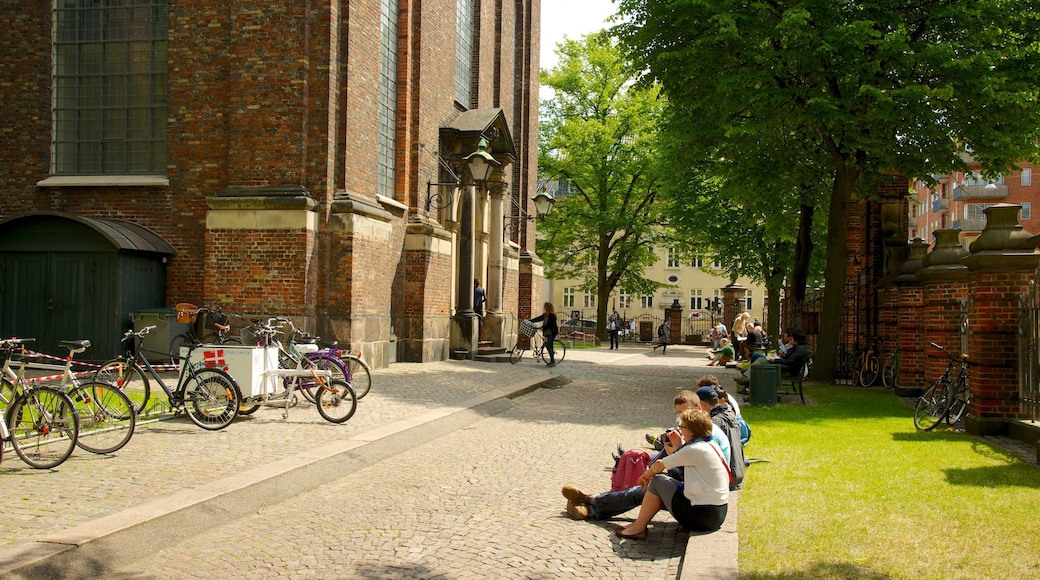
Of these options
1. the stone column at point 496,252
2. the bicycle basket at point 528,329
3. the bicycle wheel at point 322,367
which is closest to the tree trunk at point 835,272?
the bicycle basket at point 528,329

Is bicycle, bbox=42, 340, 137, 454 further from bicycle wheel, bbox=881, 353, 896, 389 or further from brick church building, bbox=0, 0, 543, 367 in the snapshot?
bicycle wheel, bbox=881, 353, 896, 389

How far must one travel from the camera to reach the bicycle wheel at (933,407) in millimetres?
11133

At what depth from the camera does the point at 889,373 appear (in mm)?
18375

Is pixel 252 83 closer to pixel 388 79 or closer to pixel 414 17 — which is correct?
pixel 388 79

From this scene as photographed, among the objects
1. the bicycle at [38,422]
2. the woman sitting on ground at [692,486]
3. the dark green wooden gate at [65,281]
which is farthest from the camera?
the dark green wooden gate at [65,281]

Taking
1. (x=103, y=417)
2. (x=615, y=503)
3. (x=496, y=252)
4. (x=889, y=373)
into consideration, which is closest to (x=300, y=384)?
(x=103, y=417)

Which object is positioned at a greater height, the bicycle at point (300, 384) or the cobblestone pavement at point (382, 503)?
the bicycle at point (300, 384)

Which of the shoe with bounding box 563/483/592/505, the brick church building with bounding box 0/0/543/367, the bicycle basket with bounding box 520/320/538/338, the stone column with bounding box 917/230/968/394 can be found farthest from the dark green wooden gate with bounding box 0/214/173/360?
the stone column with bounding box 917/230/968/394

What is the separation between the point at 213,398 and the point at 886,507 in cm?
697

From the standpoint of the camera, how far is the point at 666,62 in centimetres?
1802

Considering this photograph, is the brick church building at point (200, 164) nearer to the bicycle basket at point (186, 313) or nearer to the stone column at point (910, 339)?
the bicycle basket at point (186, 313)

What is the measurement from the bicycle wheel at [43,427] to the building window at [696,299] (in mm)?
66611

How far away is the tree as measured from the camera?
38.6 m

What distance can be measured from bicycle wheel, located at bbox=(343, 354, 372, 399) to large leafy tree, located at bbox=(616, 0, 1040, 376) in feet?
28.2
